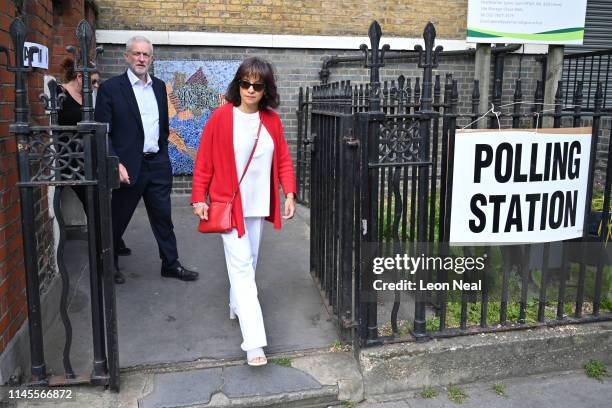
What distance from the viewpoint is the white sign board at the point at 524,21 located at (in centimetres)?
523

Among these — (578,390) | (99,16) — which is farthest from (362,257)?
(99,16)

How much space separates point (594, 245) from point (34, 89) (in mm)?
3940

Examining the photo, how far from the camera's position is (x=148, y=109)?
177 inches

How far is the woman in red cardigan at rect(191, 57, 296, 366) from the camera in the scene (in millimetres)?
3314

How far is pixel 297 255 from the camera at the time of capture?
17.9 ft

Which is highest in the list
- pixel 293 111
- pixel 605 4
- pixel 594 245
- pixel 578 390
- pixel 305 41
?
pixel 605 4

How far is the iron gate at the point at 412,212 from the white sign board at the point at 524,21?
1556 mm

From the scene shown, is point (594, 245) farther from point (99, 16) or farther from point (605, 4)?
point (605, 4)

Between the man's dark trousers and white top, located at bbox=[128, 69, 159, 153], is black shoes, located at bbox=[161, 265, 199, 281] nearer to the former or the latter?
the man's dark trousers

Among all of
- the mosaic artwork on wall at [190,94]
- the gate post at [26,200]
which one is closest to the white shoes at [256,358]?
the gate post at [26,200]

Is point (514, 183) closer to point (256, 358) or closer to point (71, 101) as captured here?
point (256, 358)

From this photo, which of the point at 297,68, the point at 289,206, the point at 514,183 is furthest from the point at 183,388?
the point at 297,68

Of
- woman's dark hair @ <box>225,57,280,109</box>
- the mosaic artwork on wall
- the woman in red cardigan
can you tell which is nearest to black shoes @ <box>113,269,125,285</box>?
the woman in red cardigan
